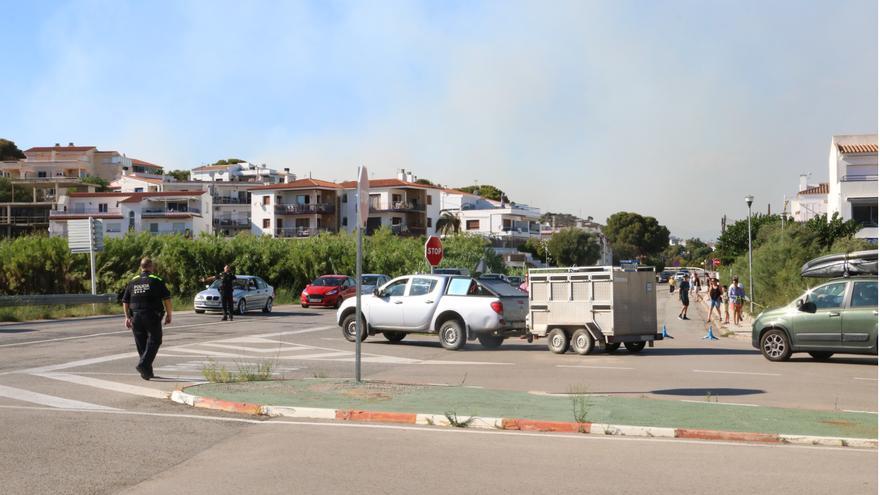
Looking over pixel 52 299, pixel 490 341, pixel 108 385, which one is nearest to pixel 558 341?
pixel 490 341

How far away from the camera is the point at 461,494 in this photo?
7.08 m

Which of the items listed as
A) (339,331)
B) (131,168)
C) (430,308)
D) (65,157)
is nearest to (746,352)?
(430,308)

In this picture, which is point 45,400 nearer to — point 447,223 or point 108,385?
point 108,385

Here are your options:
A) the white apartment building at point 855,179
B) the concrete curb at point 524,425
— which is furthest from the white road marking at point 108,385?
the white apartment building at point 855,179

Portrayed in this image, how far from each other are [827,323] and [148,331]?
42.0ft

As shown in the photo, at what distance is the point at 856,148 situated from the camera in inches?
2645

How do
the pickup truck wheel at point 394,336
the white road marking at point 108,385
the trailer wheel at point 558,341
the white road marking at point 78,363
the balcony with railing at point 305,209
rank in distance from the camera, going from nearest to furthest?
the white road marking at point 108,385
the white road marking at point 78,363
the trailer wheel at point 558,341
the pickup truck wheel at point 394,336
the balcony with railing at point 305,209

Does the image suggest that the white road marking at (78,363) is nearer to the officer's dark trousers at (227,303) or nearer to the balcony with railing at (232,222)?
the officer's dark trousers at (227,303)

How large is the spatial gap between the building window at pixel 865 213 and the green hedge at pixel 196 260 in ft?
81.7

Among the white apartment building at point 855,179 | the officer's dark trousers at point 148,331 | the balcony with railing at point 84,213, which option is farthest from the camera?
the balcony with railing at point 84,213

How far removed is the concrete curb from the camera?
31.4 ft

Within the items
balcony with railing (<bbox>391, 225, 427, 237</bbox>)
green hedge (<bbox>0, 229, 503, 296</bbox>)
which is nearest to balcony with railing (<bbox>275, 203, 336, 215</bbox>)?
balcony with railing (<bbox>391, 225, 427, 237</bbox>)

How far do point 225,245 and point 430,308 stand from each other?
Result: 34915mm

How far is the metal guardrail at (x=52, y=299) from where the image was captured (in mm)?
32469
